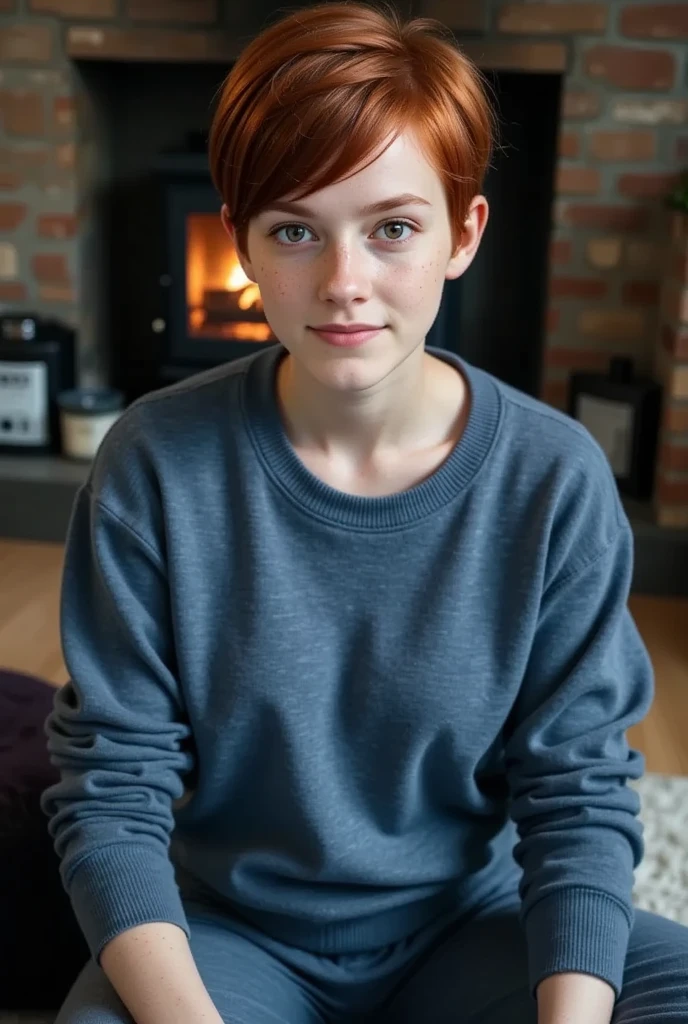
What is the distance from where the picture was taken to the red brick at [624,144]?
275 centimetres

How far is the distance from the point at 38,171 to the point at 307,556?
7.27 feet

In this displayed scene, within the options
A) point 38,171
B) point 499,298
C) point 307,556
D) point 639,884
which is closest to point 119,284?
point 38,171

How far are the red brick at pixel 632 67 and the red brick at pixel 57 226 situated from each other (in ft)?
4.03

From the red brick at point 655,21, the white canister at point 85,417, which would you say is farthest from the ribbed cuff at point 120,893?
the red brick at point 655,21

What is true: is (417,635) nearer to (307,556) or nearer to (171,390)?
(307,556)

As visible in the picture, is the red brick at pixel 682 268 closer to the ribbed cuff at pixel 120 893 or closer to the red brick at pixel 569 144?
the red brick at pixel 569 144

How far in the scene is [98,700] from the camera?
1.05 metres

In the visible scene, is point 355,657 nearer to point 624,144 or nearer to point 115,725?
point 115,725

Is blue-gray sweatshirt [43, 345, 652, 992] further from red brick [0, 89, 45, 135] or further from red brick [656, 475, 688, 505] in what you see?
red brick [0, 89, 45, 135]

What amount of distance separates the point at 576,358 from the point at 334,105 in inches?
80.3

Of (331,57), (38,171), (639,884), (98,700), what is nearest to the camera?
(331,57)

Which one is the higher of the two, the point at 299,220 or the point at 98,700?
the point at 299,220

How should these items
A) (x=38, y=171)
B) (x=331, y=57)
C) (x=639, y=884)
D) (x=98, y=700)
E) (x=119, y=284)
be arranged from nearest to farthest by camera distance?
(x=331, y=57) → (x=98, y=700) → (x=639, y=884) → (x=38, y=171) → (x=119, y=284)

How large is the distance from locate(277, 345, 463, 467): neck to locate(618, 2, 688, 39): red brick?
185 centimetres
